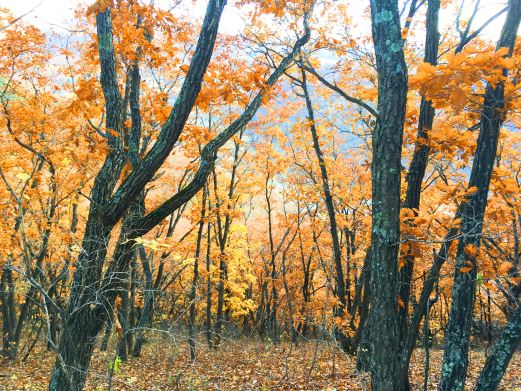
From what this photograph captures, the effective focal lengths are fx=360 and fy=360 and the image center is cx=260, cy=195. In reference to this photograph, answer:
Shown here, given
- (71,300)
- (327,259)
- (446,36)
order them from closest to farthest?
1. (71,300)
2. (446,36)
3. (327,259)

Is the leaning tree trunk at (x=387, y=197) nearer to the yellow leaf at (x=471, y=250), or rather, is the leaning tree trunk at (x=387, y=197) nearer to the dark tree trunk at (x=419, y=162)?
the dark tree trunk at (x=419, y=162)

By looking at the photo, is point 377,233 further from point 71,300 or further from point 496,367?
point 71,300

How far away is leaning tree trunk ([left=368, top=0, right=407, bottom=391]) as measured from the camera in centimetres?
264

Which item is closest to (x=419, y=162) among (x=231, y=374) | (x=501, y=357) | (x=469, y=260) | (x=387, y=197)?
(x=469, y=260)

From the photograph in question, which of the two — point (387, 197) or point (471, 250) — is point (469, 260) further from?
point (387, 197)

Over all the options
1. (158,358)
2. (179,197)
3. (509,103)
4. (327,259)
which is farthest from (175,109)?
(327,259)

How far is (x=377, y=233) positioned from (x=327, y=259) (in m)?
22.3

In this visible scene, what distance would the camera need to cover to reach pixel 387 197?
2.69 metres

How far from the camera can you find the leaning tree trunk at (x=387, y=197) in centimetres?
264

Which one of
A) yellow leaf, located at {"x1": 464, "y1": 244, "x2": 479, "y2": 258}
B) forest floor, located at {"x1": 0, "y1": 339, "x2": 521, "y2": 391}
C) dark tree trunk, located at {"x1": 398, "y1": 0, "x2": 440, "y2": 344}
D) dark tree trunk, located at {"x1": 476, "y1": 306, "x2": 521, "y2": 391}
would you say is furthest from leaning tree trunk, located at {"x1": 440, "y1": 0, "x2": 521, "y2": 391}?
forest floor, located at {"x1": 0, "y1": 339, "x2": 521, "y2": 391}

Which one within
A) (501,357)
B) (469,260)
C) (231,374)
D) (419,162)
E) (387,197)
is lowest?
(231,374)

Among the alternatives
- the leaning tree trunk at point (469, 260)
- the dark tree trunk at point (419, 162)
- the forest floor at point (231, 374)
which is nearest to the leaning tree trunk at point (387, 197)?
the dark tree trunk at point (419, 162)

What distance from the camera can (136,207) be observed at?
4.36 metres

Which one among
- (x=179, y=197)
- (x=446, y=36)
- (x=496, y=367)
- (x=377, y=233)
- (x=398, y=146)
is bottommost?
(x=496, y=367)
